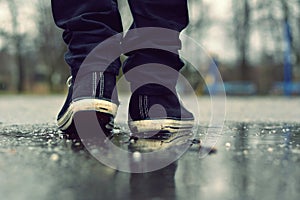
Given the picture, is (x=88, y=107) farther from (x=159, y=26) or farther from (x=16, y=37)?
(x=16, y=37)

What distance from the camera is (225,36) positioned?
18969 millimetres

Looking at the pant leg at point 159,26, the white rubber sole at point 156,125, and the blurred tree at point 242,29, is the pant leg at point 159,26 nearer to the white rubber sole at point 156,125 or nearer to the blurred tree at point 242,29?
the white rubber sole at point 156,125

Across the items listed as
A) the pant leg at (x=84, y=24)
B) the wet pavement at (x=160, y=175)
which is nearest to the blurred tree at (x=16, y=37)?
the pant leg at (x=84, y=24)

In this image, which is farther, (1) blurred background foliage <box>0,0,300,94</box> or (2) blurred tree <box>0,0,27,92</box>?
(2) blurred tree <box>0,0,27,92</box>

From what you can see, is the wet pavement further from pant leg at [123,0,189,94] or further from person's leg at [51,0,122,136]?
pant leg at [123,0,189,94]

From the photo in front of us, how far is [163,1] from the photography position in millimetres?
1458

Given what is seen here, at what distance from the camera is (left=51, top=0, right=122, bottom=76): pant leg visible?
1.41m

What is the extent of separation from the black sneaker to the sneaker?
61 mm

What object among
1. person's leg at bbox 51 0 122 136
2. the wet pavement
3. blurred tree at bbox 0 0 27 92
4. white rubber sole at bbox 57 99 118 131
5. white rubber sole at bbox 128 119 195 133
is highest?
blurred tree at bbox 0 0 27 92

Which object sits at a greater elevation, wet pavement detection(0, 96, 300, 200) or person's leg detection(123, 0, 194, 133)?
person's leg detection(123, 0, 194, 133)

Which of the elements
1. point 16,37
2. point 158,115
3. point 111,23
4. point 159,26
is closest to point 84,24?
point 111,23

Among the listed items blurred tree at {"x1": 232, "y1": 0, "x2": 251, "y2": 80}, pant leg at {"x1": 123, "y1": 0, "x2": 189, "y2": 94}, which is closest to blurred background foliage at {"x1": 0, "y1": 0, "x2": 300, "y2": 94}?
blurred tree at {"x1": 232, "y1": 0, "x2": 251, "y2": 80}

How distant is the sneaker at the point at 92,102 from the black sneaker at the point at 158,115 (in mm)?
61

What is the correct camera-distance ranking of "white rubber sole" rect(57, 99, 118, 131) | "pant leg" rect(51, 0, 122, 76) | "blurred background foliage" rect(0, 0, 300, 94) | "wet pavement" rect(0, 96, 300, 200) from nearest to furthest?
"wet pavement" rect(0, 96, 300, 200)
"white rubber sole" rect(57, 99, 118, 131)
"pant leg" rect(51, 0, 122, 76)
"blurred background foliage" rect(0, 0, 300, 94)
